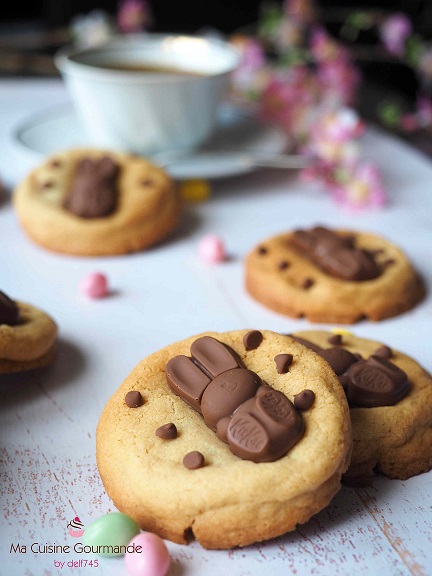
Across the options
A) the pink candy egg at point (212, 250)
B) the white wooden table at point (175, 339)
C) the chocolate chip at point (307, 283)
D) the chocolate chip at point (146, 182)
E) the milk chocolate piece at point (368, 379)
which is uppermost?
the chocolate chip at point (146, 182)

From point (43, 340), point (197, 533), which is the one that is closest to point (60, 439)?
point (43, 340)

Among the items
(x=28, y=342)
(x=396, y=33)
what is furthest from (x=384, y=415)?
(x=396, y=33)

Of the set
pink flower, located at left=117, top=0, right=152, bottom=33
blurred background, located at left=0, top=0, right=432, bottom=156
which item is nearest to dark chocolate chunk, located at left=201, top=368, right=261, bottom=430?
blurred background, located at left=0, top=0, right=432, bottom=156

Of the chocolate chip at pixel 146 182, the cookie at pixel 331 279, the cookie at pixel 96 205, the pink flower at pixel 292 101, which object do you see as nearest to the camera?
the cookie at pixel 331 279

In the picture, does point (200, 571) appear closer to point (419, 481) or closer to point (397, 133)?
point (419, 481)

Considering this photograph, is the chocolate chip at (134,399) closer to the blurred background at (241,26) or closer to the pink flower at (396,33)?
the pink flower at (396,33)

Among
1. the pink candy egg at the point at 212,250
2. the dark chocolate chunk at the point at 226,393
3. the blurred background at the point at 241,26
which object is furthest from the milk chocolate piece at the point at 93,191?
the blurred background at the point at 241,26
